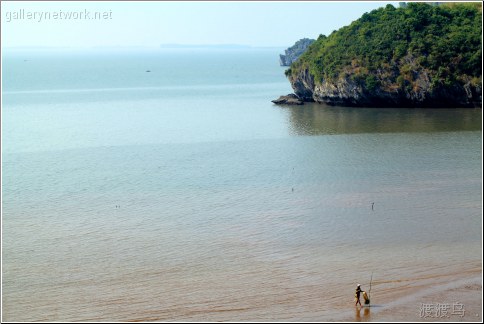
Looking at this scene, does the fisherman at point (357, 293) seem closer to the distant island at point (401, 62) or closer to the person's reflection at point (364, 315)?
the person's reflection at point (364, 315)

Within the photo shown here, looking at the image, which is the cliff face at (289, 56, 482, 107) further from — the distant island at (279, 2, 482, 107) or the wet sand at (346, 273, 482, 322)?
the wet sand at (346, 273, 482, 322)

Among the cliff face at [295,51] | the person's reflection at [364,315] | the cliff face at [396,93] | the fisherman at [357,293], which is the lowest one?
the person's reflection at [364,315]

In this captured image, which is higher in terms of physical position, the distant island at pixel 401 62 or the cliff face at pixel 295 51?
the cliff face at pixel 295 51

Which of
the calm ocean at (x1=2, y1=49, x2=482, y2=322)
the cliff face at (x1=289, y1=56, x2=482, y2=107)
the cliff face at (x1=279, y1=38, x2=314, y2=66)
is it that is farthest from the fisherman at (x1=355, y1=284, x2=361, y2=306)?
the cliff face at (x1=279, y1=38, x2=314, y2=66)

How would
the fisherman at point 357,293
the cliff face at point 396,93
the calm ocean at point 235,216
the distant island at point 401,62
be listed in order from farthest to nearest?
the distant island at point 401,62, the cliff face at point 396,93, the calm ocean at point 235,216, the fisherman at point 357,293

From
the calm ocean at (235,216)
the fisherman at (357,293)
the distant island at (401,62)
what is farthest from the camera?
the distant island at (401,62)

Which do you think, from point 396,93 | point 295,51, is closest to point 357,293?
point 396,93

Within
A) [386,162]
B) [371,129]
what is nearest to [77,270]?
[386,162]

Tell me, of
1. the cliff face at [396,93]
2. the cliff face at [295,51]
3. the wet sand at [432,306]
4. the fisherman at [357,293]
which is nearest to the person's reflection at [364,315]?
the wet sand at [432,306]
